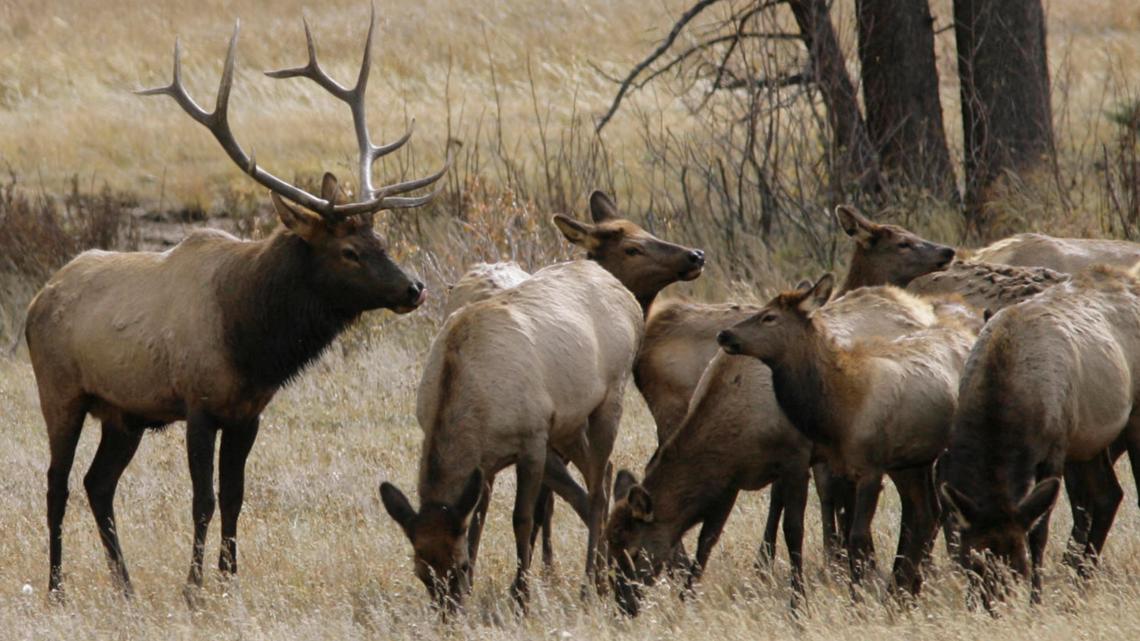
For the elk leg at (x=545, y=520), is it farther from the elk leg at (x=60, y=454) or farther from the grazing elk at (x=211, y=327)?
the elk leg at (x=60, y=454)

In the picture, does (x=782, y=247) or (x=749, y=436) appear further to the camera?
(x=782, y=247)

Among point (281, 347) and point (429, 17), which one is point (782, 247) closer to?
point (281, 347)

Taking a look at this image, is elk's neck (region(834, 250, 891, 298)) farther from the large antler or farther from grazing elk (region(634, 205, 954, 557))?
the large antler

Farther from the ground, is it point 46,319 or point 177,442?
point 46,319

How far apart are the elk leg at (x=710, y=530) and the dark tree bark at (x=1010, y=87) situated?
883 centimetres

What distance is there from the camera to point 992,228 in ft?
52.2

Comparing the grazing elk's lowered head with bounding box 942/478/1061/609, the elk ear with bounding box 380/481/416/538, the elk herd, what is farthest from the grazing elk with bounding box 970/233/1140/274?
the elk ear with bounding box 380/481/416/538

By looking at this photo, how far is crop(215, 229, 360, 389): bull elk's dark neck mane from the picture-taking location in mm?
9172

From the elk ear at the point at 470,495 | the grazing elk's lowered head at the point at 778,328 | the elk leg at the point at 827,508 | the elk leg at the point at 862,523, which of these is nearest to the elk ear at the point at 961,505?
the elk leg at the point at 862,523

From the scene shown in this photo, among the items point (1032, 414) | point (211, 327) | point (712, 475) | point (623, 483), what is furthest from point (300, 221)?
point (1032, 414)

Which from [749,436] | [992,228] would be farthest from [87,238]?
[749,436]

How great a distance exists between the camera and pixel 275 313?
30.4 feet

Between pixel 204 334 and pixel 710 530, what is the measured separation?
284cm

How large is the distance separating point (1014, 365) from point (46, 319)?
5.18 meters
